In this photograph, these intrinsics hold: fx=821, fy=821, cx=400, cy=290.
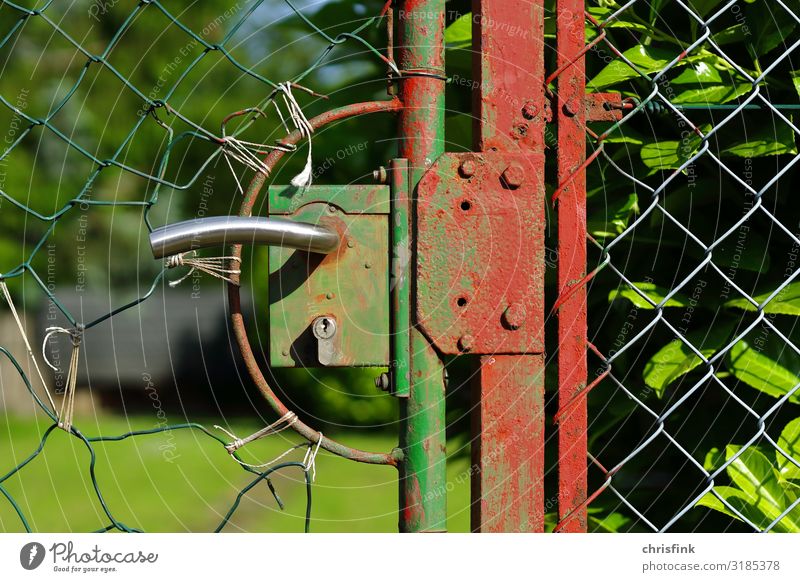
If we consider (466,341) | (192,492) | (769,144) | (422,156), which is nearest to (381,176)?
(422,156)

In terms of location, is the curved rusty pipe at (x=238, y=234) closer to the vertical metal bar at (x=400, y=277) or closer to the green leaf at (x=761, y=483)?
the vertical metal bar at (x=400, y=277)

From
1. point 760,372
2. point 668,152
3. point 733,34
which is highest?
point 733,34

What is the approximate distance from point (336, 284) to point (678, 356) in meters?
0.36

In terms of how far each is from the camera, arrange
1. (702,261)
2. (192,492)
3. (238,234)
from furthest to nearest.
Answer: (192,492) → (702,261) → (238,234)

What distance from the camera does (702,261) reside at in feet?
2.36

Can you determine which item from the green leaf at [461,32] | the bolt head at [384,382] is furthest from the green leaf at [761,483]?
the green leaf at [461,32]

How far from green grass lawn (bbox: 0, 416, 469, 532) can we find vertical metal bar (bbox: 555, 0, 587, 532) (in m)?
1.85

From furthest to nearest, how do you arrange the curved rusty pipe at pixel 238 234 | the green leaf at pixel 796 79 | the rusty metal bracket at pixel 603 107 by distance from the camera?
1. the green leaf at pixel 796 79
2. the rusty metal bracket at pixel 603 107
3. the curved rusty pipe at pixel 238 234

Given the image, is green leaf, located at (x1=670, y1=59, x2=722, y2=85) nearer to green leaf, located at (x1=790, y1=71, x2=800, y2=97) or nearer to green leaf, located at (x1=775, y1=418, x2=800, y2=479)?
green leaf, located at (x1=790, y1=71, x2=800, y2=97)

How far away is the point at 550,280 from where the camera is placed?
2.67 feet

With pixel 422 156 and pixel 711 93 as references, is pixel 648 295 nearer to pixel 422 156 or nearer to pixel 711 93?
pixel 711 93

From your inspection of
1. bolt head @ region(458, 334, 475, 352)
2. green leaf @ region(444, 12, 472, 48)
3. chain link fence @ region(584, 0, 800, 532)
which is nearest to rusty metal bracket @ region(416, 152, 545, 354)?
bolt head @ region(458, 334, 475, 352)

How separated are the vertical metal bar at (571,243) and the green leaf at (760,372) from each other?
22cm

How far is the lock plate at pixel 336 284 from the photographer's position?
60 cm
